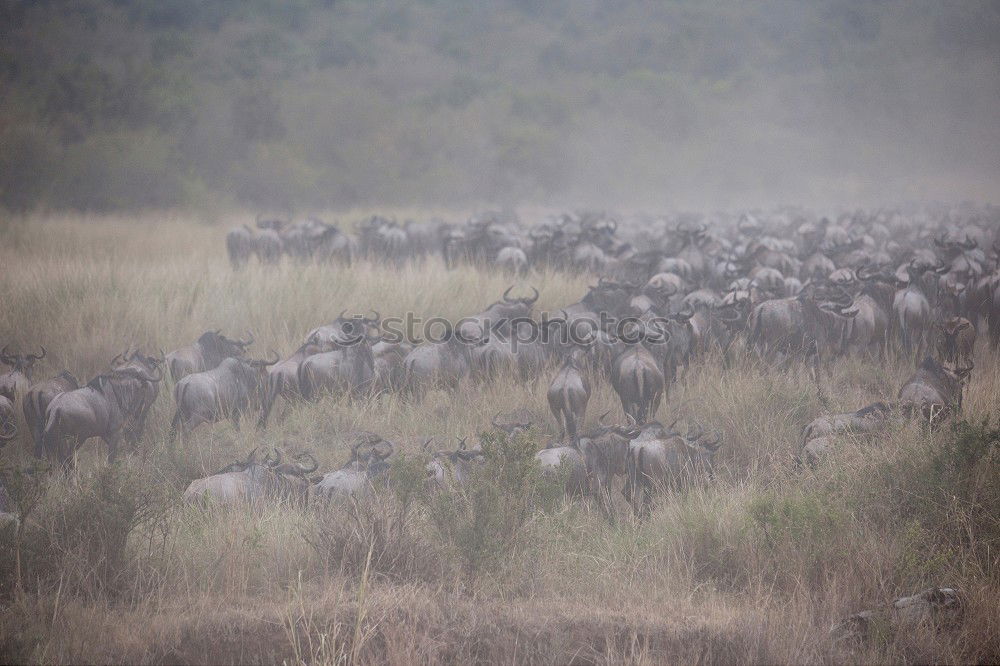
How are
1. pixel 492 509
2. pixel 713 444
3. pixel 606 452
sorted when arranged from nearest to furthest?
1. pixel 492 509
2. pixel 606 452
3. pixel 713 444

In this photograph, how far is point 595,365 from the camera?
8508 mm

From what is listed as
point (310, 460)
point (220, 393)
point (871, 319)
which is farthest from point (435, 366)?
point (871, 319)

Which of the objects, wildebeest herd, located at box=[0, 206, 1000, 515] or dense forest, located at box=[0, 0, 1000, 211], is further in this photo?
dense forest, located at box=[0, 0, 1000, 211]

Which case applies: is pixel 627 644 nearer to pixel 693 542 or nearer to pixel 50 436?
pixel 693 542

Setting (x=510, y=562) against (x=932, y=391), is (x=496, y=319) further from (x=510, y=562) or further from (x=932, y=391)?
(x=510, y=562)

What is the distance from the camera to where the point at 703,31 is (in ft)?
252

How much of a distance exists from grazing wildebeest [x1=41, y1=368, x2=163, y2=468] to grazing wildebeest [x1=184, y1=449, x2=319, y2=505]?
120cm

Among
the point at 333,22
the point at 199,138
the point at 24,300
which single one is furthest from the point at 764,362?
the point at 333,22

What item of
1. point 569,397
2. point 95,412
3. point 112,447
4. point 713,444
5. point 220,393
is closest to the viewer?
point 713,444

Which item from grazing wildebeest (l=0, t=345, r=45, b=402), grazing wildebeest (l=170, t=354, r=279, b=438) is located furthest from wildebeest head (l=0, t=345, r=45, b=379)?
grazing wildebeest (l=170, t=354, r=279, b=438)

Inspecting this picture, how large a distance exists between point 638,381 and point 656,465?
1.35 meters

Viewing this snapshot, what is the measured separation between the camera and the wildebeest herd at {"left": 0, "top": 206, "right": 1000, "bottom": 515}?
610 cm

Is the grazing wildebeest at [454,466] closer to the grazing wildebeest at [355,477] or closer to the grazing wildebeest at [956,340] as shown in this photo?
the grazing wildebeest at [355,477]

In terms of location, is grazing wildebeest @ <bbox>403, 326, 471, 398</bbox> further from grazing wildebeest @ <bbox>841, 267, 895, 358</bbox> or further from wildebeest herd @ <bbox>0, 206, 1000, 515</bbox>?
grazing wildebeest @ <bbox>841, 267, 895, 358</bbox>
